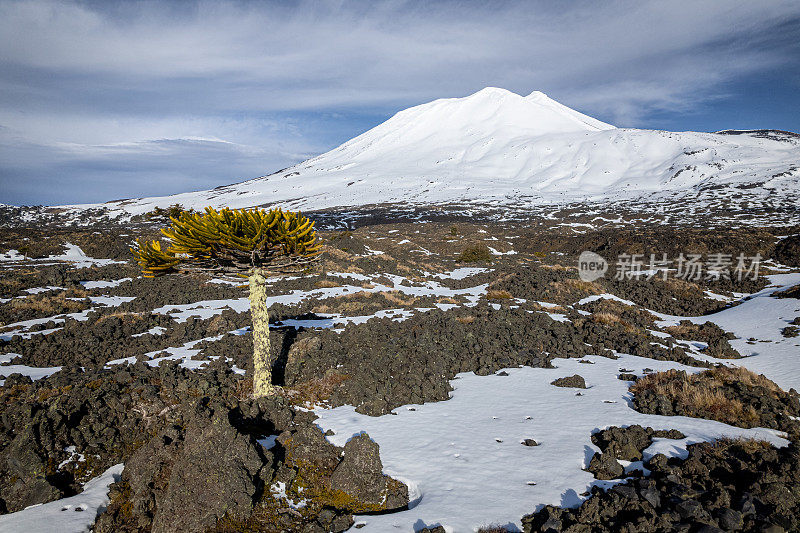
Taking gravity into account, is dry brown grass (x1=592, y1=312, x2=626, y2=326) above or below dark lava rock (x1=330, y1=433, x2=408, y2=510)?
below

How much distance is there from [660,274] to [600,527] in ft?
88.3

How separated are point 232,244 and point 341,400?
12.5 ft

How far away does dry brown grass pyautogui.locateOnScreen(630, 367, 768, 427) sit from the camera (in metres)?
6.91

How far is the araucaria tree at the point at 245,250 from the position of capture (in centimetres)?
690

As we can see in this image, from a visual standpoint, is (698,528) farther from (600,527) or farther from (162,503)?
(162,503)

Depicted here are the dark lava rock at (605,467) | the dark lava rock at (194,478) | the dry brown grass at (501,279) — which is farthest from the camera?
the dry brown grass at (501,279)

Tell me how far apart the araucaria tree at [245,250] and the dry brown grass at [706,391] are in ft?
24.8

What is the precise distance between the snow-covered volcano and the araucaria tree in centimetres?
9992

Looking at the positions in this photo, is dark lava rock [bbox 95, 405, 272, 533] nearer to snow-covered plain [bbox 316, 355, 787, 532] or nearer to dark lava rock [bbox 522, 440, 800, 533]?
snow-covered plain [bbox 316, 355, 787, 532]

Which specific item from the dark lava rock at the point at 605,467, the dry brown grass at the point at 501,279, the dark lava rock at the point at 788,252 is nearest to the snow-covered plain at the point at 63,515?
the dark lava rock at the point at 605,467

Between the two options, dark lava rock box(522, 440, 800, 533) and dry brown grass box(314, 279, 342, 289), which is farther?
dry brown grass box(314, 279, 342, 289)

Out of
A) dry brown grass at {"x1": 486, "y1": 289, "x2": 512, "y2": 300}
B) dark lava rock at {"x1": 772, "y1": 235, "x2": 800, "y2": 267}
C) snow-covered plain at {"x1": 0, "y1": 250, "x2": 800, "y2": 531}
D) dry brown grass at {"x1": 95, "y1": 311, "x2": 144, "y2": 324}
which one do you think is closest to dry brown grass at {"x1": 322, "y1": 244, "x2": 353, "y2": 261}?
dry brown grass at {"x1": 486, "y1": 289, "x2": 512, "y2": 300}


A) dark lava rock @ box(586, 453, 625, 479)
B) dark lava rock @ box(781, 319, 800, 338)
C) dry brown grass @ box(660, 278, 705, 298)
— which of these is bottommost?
dry brown grass @ box(660, 278, 705, 298)

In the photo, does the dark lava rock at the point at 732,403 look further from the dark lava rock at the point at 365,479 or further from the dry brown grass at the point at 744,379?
the dark lava rock at the point at 365,479
